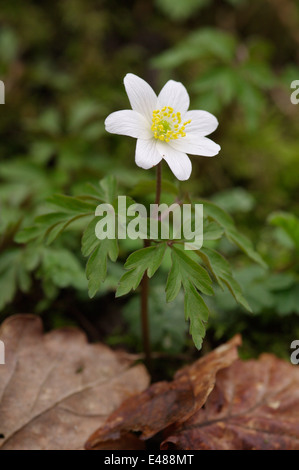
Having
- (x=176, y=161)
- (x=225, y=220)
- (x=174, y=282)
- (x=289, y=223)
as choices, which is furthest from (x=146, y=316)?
(x=289, y=223)

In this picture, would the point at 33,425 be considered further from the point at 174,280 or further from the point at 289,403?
the point at 289,403

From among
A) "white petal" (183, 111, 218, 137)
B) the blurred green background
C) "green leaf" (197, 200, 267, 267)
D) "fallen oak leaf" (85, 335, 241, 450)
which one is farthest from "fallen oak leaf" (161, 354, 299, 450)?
"white petal" (183, 111, 218, 137)

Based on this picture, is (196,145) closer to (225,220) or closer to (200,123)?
(200,123)

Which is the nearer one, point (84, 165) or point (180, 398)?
point (180, 398)

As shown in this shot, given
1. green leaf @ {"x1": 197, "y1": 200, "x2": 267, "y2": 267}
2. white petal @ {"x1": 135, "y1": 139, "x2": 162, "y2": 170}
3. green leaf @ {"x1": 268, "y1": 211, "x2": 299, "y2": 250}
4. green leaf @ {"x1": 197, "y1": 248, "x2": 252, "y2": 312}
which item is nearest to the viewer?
white petal @ {"x1": 135, "y1": 139, "x2": 162, "y2": 170}

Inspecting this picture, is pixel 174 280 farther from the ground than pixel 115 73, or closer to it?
closer to it

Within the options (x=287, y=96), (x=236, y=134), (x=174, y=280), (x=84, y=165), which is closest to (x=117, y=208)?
(x=174, y=280)

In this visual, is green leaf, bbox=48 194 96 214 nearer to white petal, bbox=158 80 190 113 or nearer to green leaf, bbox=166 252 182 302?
green leaf, bbox=166 252 182 302

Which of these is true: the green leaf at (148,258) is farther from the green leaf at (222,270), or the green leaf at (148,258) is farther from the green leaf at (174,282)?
the green leaf at (222,270)
